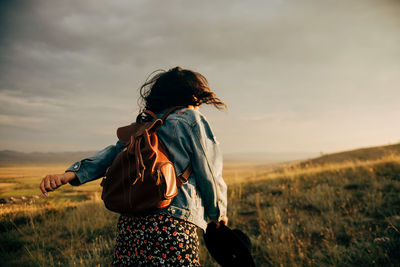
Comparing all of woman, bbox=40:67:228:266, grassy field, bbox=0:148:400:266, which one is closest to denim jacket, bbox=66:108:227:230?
woman, bbox=40:67:228:266

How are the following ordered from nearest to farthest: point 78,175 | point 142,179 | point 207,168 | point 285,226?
point 142,179 < point 207,168 < point 78,175 < point 285,226

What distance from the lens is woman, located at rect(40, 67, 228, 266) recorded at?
152cm

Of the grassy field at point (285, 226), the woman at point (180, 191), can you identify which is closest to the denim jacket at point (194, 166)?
the woman at point (180, 191)

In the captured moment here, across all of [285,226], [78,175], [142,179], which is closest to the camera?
[142,179]

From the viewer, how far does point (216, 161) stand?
1743mm

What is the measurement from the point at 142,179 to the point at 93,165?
610 millimetres

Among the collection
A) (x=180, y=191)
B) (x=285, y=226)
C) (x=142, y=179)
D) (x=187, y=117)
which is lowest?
(x=285, y=226)

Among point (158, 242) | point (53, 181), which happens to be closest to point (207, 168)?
point (158, 242)

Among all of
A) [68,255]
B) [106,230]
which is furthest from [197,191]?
[106,230]

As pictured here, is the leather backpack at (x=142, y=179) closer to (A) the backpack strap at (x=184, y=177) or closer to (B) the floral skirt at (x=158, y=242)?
(A) the backpack strap at (x=184, y=177)

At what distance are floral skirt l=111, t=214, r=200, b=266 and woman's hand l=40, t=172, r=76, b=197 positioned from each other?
56 cm

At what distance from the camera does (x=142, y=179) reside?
4.70 feet

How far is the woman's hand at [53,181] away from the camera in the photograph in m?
1.59

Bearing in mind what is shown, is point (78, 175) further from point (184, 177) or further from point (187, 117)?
point (187, 117)
